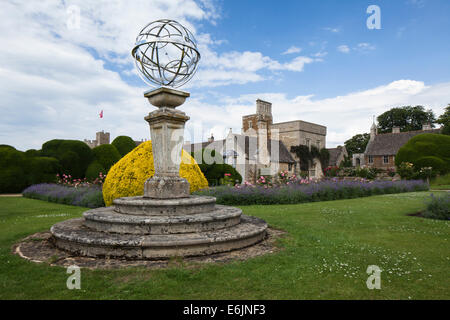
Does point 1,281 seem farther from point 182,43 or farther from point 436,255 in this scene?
point 436,255

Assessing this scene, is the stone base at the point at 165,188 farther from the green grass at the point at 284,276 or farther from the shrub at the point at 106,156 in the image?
the shrub at the point at 106,156

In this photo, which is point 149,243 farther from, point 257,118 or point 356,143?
point 356,143

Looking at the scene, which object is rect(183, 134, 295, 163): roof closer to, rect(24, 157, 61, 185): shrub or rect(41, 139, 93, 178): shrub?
rect(41, 139, 93, 178): shrub

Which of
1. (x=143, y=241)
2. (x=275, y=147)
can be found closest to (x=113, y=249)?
(x=143, y=241)

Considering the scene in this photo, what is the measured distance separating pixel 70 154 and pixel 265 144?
757 inches

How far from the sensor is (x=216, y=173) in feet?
69.6

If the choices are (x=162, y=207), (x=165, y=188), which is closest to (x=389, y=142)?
(x=165, y=188)

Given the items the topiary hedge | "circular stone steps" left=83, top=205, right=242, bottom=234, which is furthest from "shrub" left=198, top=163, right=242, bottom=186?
the topiary hedge

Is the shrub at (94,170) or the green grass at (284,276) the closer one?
the green grass at (284,276)

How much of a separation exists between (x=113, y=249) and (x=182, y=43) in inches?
178

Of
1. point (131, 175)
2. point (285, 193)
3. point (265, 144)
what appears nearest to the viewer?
point (131, 175)

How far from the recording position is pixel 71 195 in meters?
13.8

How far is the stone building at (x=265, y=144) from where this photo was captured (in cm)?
2917

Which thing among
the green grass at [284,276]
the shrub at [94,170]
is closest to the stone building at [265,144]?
the shrub at [94,170]
